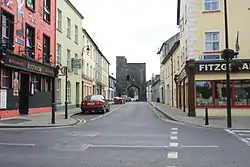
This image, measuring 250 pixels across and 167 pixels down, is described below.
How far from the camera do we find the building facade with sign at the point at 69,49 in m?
30.8

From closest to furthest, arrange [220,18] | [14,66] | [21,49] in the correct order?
1. [14,66]
2. [21,49]
3. [220,18]

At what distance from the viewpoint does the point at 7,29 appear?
2059cm

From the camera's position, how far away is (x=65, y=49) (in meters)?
32.5

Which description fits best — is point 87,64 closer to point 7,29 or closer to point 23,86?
point 23,86

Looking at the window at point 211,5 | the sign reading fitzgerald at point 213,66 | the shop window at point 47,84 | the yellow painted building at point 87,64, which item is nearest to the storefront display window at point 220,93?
the sign reading fitzgerald at point 213,66

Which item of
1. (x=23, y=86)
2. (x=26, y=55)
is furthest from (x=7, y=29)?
(x=23, y=86)

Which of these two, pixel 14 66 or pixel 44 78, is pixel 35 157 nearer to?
pixel 14 66

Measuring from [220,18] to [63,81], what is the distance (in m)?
15.1

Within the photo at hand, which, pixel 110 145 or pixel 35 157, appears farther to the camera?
pixel 110 145

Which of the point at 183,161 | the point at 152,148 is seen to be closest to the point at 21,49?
the point at 152,148

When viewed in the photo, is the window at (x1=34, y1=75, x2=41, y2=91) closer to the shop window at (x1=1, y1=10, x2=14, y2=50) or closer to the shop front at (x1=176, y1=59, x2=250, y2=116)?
the shop window at (x1=1, y1=10, x2=14, y2=50)

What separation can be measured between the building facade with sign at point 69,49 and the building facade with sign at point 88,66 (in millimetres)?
2299

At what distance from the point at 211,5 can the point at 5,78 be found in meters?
14.1

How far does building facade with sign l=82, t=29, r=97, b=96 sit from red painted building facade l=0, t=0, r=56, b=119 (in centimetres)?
1336
